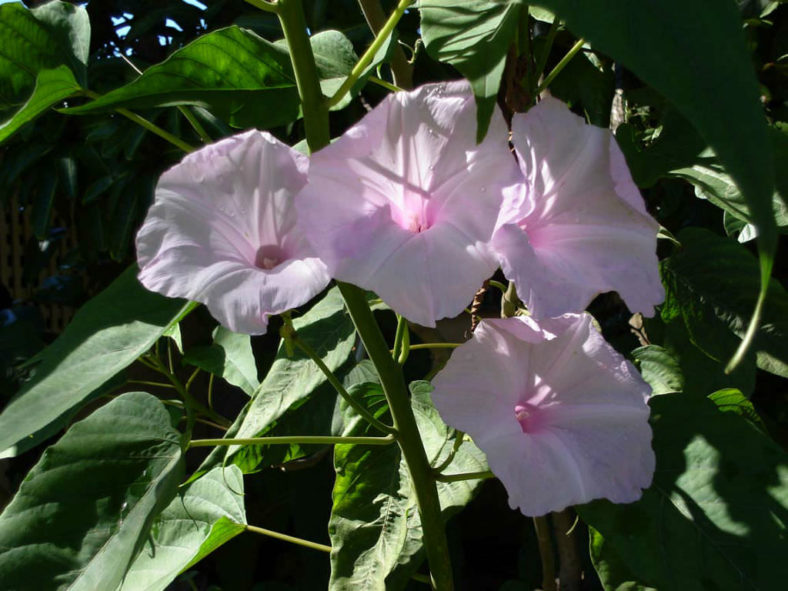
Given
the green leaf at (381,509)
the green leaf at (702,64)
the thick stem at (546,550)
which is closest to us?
the green leaf at (702,64)

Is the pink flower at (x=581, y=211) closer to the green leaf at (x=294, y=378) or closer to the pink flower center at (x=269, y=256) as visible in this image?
the pink flower center at (x=269, y=256)

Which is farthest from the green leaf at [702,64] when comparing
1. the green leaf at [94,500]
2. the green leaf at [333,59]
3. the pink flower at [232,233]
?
the green leaf at [94,500]

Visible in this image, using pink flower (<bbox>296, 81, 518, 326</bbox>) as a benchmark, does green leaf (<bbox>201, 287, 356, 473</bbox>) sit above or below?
below

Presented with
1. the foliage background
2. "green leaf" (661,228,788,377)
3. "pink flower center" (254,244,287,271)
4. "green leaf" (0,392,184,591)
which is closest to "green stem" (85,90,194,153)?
"pink flower center" (254,244,287,271)

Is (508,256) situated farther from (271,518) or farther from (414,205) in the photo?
(271,518)

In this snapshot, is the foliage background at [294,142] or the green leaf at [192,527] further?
the foliage background at [294,142]

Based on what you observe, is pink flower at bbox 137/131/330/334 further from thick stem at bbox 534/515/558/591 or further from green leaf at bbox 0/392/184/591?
thick stem at bbox 534/515/558/591

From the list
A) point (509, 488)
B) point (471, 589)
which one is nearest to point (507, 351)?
point (509, 488)
